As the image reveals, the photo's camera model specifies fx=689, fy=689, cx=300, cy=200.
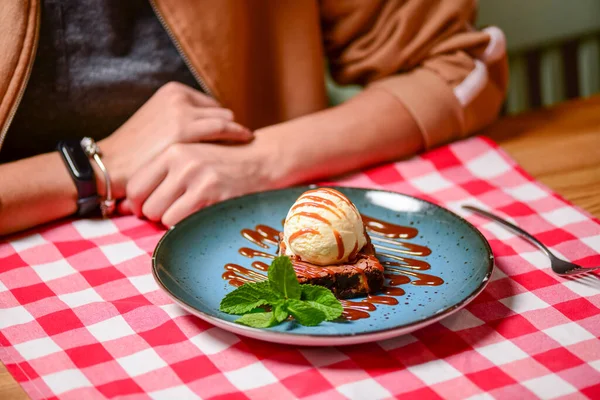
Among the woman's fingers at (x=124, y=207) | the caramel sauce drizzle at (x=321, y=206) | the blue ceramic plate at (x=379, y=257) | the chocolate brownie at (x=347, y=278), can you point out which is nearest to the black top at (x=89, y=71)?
the woman's fingers at (x=124, y=207)

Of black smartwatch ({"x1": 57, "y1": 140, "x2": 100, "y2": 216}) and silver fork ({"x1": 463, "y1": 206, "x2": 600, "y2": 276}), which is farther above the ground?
black smartwatch ({"x1": 57, "y1": 140, "x2": 100, "y2": 216})

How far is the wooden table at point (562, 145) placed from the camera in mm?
1334

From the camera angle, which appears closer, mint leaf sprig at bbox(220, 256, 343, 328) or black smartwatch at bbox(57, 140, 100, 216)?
mint leaf sprig at bbox(220, 256, 343, 328)

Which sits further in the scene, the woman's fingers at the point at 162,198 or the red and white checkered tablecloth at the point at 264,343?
the woman's fingers at the point at 162,198

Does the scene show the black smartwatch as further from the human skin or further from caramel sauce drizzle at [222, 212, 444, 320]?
caramel sauce drizzle at [222, 212, 444, 320]

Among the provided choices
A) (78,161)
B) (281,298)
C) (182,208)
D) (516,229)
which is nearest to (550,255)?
(516,229)

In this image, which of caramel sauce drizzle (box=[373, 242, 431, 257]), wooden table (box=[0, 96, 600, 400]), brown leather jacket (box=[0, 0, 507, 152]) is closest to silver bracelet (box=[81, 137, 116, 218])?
brown leather jacket (box=[0, 0, 507, 152])

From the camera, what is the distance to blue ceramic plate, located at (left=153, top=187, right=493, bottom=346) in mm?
854

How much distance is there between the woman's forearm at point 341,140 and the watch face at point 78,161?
0.32 m

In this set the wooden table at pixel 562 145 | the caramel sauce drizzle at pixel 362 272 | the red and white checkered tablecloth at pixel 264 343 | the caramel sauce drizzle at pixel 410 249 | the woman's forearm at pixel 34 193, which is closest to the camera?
the red and white checkered tablecloth at pixel 264 343

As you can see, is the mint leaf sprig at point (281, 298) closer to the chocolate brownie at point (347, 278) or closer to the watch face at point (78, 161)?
the chocolate brownie at point (347, 278)

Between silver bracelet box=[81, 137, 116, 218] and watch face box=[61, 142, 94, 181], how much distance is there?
1 cm

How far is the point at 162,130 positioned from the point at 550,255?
728 mm

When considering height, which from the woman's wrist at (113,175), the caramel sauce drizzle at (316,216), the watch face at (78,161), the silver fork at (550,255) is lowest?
the silver fork at (550,255)
